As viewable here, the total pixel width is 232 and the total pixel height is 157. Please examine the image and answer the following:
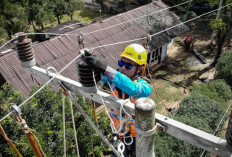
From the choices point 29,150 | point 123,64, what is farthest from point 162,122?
point 29,150

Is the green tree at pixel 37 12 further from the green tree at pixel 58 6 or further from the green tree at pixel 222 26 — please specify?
the green tree at pixel 222 26

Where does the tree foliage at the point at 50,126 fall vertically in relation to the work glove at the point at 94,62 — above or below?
below

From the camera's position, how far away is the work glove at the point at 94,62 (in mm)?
2973

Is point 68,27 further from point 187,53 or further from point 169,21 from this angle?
point 187,53

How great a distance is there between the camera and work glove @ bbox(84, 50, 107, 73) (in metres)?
2.97

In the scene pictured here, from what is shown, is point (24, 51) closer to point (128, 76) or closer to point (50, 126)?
point (128, 76)

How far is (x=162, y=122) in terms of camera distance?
2697 mm

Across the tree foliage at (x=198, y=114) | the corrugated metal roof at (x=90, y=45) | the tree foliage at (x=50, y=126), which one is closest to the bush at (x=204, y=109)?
the tree foliage at (x=198, y=114)

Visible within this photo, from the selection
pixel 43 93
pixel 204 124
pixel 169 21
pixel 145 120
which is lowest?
pixel 204 124

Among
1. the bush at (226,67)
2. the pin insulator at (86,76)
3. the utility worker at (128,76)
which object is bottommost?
the bush at (226,67)

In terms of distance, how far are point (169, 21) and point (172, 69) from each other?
4748 mm

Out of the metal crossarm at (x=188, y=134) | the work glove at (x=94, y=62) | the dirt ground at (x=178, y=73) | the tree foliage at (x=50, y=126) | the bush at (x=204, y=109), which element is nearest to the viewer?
the metal crossarm at (x=188, y=134)

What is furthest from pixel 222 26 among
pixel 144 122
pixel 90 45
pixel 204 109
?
pixel 144 122

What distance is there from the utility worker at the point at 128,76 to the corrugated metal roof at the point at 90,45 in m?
8.48
